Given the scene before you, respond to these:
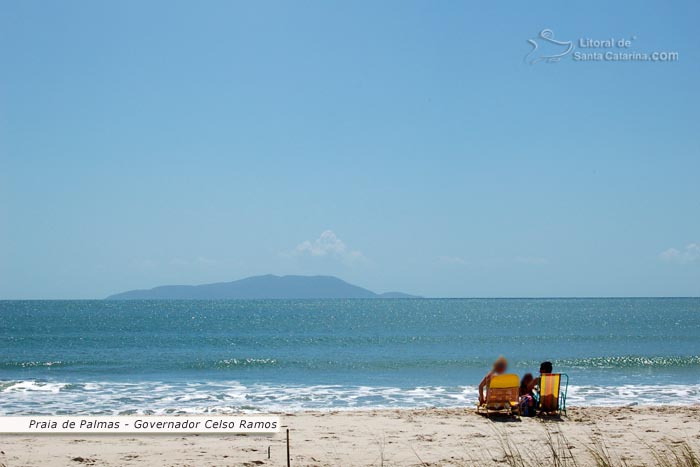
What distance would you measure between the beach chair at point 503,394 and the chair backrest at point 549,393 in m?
0.46

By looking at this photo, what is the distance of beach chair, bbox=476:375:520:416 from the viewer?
1308 centimetres

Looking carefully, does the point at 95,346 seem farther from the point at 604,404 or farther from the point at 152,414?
the point at 604,404

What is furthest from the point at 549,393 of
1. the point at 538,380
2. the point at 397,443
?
the point at 397,443

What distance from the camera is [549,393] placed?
1324 cm

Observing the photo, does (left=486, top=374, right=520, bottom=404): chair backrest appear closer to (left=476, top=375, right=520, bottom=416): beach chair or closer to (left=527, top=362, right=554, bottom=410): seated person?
(left=476, top=375, right=520, bottom=416): beach chair

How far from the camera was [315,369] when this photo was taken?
88.3ft

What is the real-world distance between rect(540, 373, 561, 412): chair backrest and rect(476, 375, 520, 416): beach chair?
0.46 m

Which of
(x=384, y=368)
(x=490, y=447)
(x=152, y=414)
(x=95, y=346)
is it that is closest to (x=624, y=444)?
(x=490, y=447)

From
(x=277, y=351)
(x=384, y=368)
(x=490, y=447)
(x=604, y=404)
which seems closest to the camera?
(x=490, y=447)

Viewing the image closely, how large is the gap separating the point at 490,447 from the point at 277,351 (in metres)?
26.5
